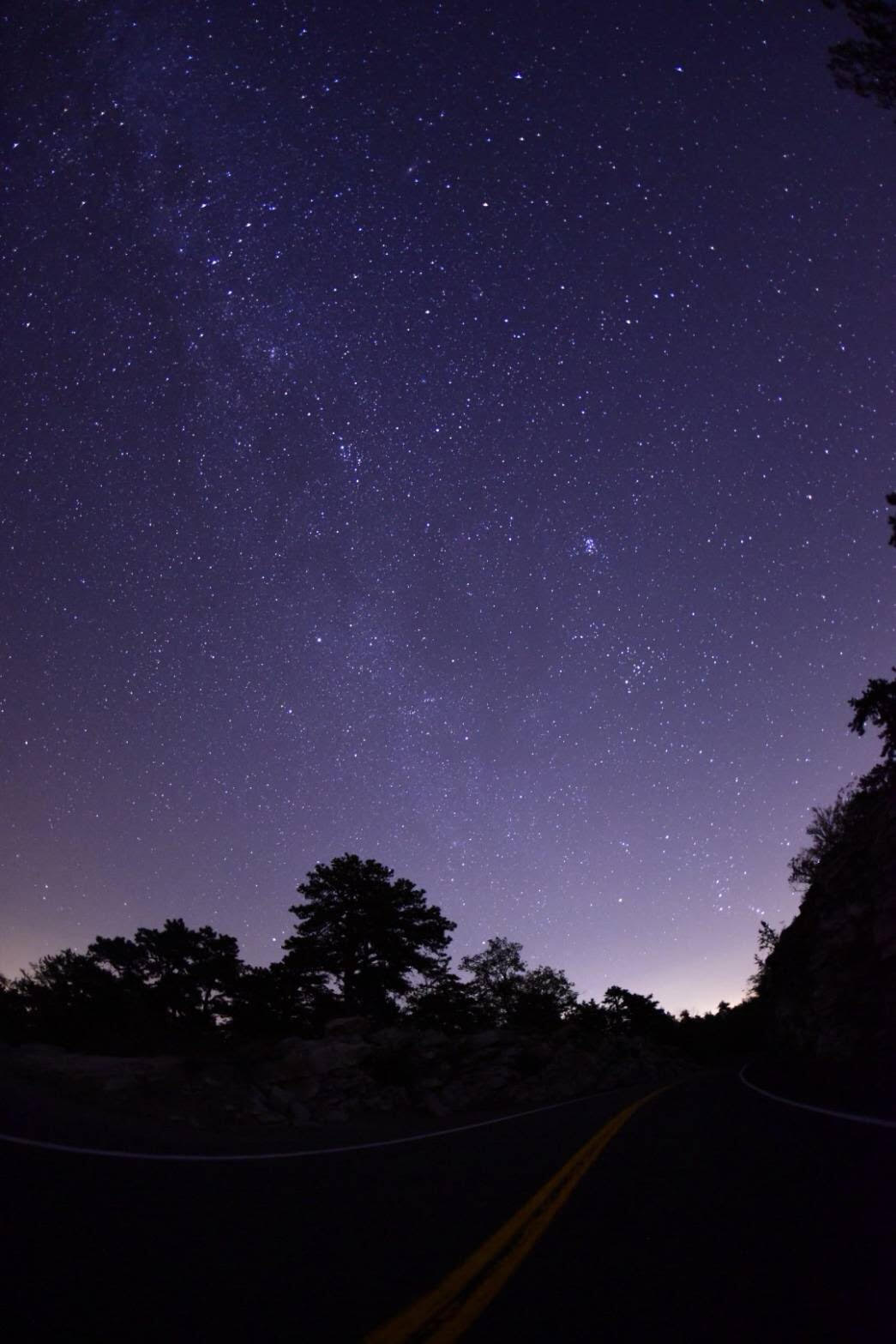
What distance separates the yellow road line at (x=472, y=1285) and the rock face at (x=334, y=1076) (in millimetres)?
9169

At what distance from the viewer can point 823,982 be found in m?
25.0

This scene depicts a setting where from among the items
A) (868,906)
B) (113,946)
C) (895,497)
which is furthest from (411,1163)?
(113,946)

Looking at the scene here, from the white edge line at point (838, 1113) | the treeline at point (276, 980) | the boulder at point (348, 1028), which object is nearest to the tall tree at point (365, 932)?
the treeline at point (276, 980)

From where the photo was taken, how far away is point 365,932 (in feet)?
120

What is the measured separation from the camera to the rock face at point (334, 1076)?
13.1m

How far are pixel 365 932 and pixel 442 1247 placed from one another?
3409 centimetres

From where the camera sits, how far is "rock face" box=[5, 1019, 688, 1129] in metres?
13.1

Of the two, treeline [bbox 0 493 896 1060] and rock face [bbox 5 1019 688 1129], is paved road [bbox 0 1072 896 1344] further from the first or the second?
treeline [bbox 0 493 896 1060]

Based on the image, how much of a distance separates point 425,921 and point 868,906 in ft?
75.0

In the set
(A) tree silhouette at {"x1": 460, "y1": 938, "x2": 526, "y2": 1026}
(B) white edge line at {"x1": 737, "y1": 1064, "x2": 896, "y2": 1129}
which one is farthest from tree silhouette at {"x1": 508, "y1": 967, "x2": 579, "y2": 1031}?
(B) white edge line at {"x1": 737, "y1": 1064, "x2": 896, "y2": 1129}

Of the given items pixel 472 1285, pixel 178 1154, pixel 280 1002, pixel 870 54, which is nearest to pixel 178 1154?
pixel 178 1154

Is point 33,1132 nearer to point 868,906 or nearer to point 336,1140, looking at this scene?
point 336,1140

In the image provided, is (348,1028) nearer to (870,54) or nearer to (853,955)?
(853,955)

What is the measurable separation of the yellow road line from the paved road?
0.07 meters
